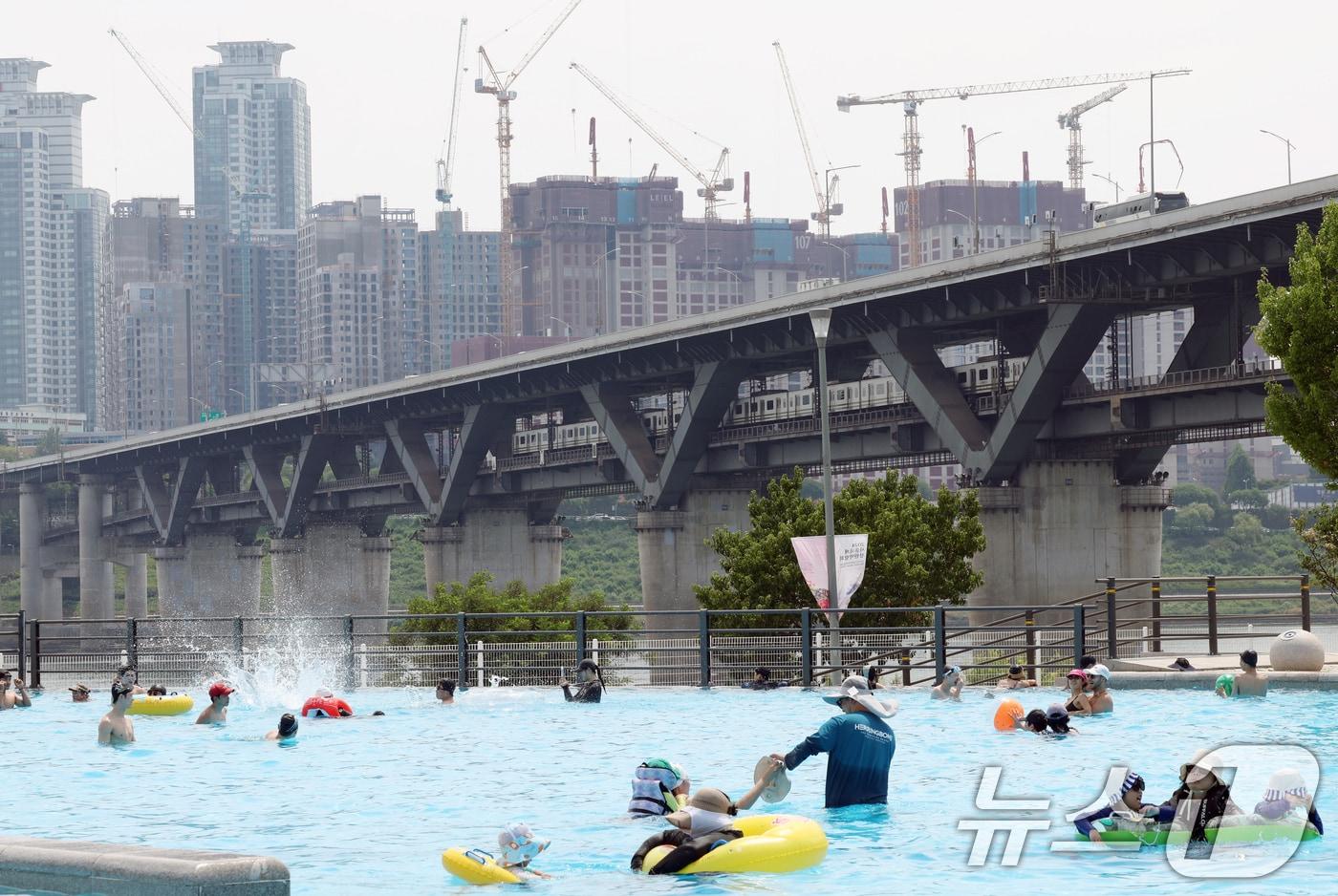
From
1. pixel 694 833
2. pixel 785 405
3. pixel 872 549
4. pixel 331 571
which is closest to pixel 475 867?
pixel 694 833

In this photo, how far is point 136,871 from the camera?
35.6 feet

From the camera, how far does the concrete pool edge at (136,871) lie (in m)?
10.6

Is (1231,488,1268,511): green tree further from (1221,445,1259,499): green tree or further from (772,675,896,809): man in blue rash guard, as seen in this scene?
(772,675,896,809): man in blue rash guard

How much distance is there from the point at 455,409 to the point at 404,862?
97.8 meters

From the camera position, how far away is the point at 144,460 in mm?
154625

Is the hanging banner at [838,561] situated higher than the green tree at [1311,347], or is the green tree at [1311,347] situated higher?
the green tree at [1311,347]

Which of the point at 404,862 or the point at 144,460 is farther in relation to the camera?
the point at 144,460

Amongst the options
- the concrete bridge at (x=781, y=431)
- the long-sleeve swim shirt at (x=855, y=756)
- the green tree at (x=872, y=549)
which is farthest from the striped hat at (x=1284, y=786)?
the concrete bridge at (x=781, y=431)

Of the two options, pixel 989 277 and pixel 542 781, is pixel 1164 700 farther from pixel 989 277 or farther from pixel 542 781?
pixel 989 277

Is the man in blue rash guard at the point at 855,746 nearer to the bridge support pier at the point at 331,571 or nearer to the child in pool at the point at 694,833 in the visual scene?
the child in pool at the point at 694,833

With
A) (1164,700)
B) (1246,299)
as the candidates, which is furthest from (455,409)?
(1164,700)

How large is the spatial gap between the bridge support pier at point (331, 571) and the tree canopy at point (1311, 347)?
11196 centimetres

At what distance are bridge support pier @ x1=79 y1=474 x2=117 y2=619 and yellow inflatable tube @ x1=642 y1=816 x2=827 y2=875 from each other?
159 m

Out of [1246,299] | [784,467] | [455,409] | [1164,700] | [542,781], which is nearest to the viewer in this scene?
[542,781]
